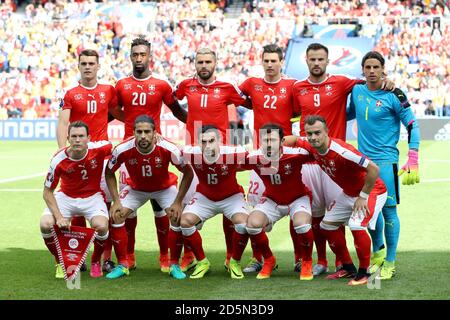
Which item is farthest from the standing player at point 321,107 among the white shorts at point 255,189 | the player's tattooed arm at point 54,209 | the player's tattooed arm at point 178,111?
the player's tattooed arm at point 54,209

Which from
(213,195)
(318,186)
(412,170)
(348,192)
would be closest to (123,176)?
(213,195)

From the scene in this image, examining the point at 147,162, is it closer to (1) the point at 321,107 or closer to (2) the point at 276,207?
(2) the point at 276,207

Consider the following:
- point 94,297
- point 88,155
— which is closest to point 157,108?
point 88,155

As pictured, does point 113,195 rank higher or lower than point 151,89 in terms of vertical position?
lower

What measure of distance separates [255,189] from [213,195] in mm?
516

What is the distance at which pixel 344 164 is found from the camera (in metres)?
7.70

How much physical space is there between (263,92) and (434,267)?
92.8 inches

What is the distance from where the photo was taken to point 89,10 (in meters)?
35.4

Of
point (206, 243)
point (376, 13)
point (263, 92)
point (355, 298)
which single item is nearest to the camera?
point (355, 298)

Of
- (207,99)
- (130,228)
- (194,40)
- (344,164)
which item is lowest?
(130,228)

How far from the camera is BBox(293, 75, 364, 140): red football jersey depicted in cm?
834

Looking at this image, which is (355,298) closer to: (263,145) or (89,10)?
(263,145)

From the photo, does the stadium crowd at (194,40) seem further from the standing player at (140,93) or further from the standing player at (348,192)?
the standing player at (348,192)

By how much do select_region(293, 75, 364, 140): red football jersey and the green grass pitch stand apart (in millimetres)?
1435
